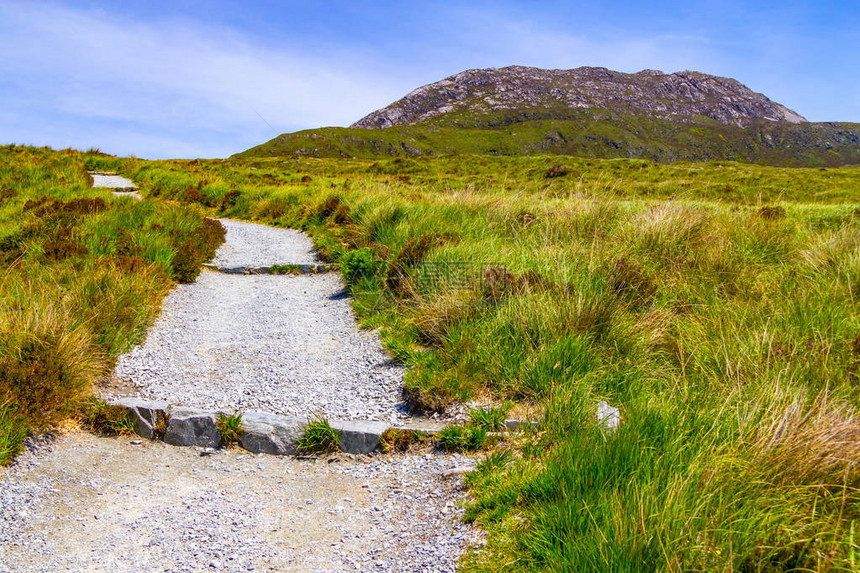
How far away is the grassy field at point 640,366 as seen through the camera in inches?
84.1

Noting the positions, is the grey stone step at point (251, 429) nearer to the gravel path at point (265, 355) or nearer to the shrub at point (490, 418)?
the gravel path at point (265, 355)

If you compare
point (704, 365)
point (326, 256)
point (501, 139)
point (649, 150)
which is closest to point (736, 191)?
point (326, 256)

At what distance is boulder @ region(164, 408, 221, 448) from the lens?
421 cm

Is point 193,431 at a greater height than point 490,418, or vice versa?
point 490,418

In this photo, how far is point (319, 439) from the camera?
4.13m

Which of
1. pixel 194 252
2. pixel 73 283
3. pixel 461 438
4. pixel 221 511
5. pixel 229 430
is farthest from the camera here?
pixel 194 252

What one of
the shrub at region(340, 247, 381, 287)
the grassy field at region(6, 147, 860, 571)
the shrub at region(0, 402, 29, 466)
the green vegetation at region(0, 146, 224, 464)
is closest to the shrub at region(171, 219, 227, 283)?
the green vegetation at region(0, 146, 224, 464)

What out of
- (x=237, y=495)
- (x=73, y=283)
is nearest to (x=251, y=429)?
(x=237, y=495)

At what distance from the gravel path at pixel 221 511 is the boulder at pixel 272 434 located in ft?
0.30

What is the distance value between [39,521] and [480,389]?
3289 mm

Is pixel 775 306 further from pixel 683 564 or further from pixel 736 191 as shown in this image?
pixel 736 191

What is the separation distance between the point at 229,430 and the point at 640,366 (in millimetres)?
3603

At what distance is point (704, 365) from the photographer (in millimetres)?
4117

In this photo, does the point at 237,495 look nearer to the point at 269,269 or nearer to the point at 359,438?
the point at 359,438
